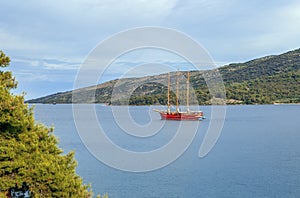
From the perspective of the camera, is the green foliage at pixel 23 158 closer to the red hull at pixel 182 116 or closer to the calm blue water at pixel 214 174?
the calm blue water at pixel 214 174

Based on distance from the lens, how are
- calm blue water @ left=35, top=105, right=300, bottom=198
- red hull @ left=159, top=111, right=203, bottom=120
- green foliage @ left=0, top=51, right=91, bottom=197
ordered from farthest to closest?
1. red hull @ left=159, top=111, right=203, bottom=120
2. calm blue water @ left=35, top=105, right=300, bottom=198
3. green foliage @ left=0, top=51, right=91, bottom=197

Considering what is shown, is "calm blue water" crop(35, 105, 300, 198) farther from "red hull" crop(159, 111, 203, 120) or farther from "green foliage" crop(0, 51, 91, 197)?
"red hull" crop(159, 111, 203, 120)

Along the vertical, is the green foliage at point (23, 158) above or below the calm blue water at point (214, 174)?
above

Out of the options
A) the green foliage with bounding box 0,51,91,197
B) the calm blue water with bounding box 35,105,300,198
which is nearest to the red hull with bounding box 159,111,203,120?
the calm blue water with bounding box 35,105,300,198

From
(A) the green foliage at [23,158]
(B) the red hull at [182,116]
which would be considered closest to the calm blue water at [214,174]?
(A) the green foliage at [23,158]

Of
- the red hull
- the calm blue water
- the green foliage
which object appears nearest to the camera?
the green foliage

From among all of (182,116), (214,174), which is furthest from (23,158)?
(182,116)

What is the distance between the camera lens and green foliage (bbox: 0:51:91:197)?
12023mm

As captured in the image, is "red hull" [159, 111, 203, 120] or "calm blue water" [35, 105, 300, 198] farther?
"red hull" [159, 111, 203, 120]

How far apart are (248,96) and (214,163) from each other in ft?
498

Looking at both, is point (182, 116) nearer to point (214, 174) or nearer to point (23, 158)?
point (214, 174)

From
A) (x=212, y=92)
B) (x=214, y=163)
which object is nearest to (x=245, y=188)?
(x=214, y=163)

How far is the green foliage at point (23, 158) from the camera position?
1202cm

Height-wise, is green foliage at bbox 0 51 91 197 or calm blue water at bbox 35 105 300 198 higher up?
green foliage at bbox 0 51 91 197
